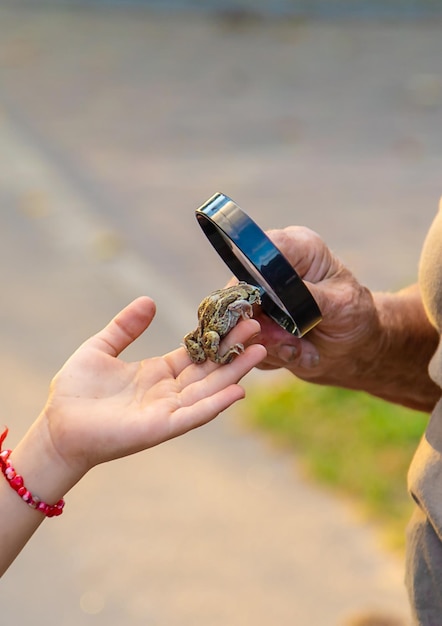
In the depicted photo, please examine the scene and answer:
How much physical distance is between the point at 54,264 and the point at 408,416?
86.1 inches

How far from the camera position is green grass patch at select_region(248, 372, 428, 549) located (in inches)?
140

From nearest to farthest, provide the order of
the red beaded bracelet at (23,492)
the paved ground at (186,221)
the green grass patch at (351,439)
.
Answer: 1. the red beaded bracelet at (23,492)
2. the paved ground at (186,221)
3. the green grass patch at (351,439)

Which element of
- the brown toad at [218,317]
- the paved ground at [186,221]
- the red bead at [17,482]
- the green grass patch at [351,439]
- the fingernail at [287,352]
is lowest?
the green grass patch at [351,439]

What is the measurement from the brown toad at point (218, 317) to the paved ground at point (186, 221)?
59.4 inches

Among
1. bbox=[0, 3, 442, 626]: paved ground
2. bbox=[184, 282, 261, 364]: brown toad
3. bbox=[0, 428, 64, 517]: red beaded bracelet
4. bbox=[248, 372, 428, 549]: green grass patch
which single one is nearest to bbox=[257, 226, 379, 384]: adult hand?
bbox=[184, 282, 261, 364]: brown toad

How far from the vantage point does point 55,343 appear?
4.41m

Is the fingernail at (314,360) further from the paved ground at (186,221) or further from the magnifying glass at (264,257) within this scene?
the paved ground at (186,221)

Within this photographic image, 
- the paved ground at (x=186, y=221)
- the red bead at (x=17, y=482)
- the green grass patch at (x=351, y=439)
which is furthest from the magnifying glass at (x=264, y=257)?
the green grass patch at (x=351, y=439)

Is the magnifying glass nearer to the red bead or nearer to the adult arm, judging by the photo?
the adult arm

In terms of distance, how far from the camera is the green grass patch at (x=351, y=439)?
3.54 m

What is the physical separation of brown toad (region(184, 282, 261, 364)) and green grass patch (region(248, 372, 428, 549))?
67.3 inches

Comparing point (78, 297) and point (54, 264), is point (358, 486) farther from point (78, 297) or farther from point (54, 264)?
point (54, 264)

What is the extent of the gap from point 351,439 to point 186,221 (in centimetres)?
213

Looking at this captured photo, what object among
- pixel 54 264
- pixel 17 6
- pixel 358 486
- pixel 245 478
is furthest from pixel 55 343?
pixel 17 6
